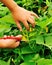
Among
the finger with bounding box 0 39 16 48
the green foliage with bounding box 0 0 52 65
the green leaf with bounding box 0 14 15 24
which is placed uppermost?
the green leaf with bounding box 0 14 15 24

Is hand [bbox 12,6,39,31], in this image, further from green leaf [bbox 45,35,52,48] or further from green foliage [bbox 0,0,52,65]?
green leaf [bbox 45,35,52,48]

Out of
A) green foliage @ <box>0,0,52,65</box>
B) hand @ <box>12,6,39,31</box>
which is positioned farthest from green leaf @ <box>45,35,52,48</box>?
hand @ <box>12,6,39,31</box>

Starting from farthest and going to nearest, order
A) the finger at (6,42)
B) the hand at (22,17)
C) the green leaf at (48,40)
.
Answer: the hand at (22,17) → the green leaf at (48,40) → the finger at (6,42)

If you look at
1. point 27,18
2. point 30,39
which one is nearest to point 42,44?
point 30,39

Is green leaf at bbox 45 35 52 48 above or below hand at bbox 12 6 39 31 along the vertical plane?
below

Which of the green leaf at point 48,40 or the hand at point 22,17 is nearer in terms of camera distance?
the green leaf at point 48,40

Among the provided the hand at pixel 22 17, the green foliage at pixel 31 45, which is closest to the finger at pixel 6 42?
the green foliage at pixel 31 45

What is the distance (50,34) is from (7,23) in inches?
11.8

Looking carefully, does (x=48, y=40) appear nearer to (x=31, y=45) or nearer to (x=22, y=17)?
(x=31, y=45)

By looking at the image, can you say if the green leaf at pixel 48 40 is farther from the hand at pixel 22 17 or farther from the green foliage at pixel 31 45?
the hand at pixel 22 17

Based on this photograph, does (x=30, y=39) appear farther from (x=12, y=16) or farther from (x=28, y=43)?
(x=12, y=16)

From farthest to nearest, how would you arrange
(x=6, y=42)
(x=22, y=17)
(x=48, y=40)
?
1. (x=22, y=17)
2. (x=48, y=40)
3. (x=6, y=42)

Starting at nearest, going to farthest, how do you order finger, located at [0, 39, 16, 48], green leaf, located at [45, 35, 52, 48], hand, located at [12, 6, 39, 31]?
1. finger, located at [0, 39, 16, 48]
2. green leaf, located at [45, 35, 52, 48]
3. hand, located at [12, 6, 39, 31]

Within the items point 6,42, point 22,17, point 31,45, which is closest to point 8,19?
point 22,17
